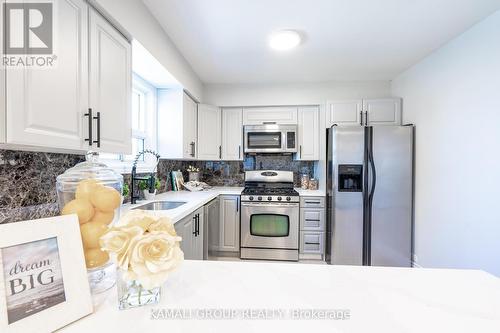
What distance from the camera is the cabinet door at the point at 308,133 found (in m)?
3.30

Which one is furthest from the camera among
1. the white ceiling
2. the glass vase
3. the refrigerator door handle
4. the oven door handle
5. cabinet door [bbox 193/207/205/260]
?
the oven door handle

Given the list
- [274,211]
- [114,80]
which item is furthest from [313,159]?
[114,80]

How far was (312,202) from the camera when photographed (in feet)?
9.73

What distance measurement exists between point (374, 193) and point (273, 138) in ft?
4.87

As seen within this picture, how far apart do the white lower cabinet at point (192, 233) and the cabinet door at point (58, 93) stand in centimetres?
91

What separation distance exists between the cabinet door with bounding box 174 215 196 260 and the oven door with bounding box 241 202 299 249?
40.1 inches

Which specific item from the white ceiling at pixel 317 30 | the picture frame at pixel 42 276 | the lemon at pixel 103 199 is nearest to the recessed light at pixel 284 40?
the white ceiling at pixel 317 30

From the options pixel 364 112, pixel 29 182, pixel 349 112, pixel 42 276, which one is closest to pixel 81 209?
pixel 42 276

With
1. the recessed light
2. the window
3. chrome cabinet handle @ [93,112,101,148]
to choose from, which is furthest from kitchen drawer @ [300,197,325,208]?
chrome cabinet handle @ [93,112,101,148]

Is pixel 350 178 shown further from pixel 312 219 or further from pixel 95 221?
pixel 95 221

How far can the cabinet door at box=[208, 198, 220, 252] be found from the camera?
8.45 feet

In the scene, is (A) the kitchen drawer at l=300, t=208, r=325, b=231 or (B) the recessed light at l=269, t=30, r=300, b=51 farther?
(A) the kitchen drawer at l=300, t=208, r=325, b=231

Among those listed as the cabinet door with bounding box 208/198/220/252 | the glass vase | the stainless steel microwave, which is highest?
the stainless steel microwave

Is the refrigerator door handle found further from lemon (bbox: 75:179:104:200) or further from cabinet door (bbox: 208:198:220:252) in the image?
lemon (bbox: 75:179:104:200)
